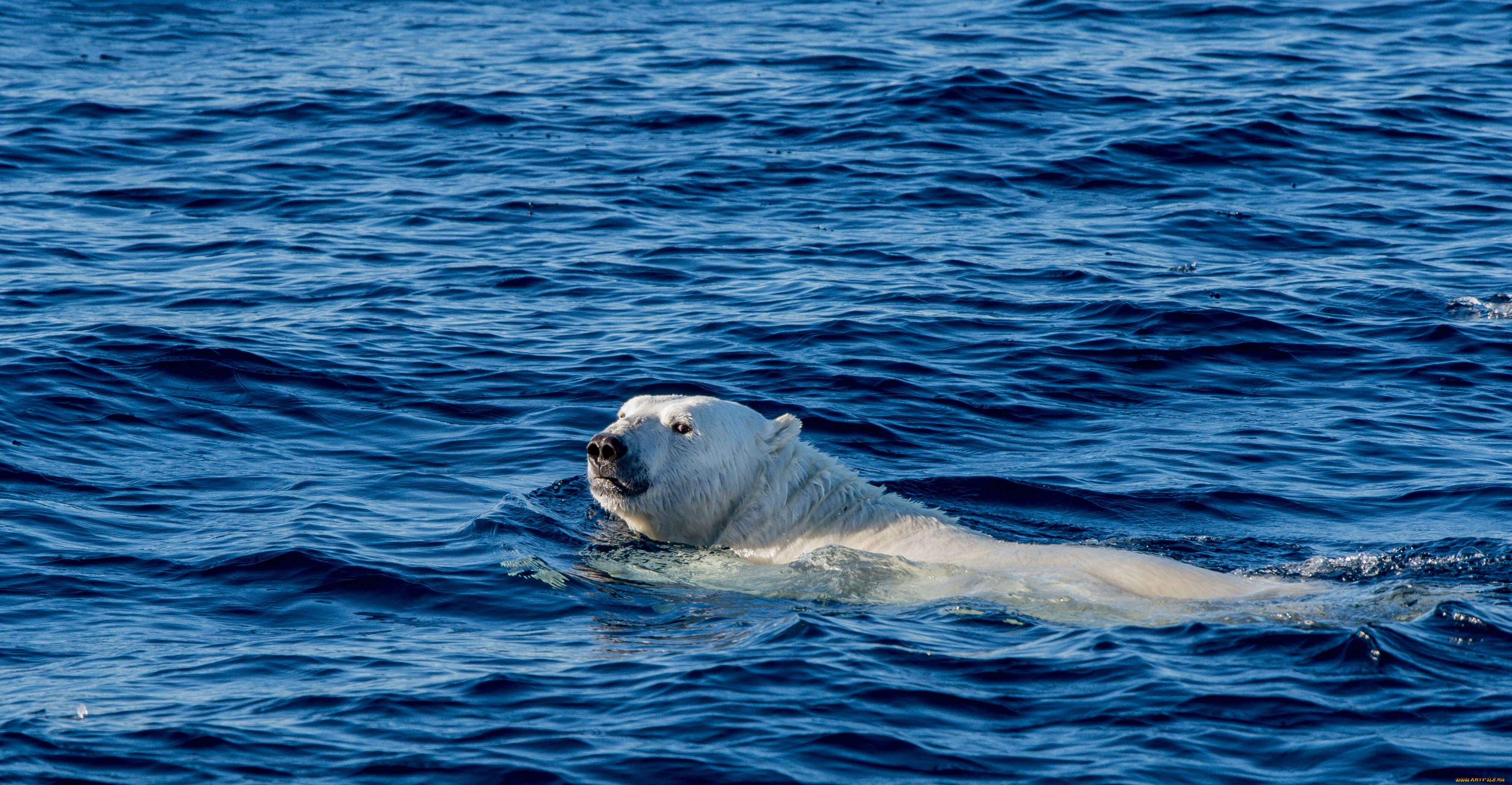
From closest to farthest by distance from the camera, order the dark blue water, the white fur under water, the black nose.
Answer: the dark blue water
the white fur under water
the black nose

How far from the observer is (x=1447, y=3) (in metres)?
29.4

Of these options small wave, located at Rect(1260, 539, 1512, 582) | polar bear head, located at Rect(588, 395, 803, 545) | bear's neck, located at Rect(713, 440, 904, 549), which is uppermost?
polar bear head, located at Rect(588, 395, 803, 545)

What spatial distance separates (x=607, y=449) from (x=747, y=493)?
1.09 metres

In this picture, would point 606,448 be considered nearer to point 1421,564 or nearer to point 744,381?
point 744,381

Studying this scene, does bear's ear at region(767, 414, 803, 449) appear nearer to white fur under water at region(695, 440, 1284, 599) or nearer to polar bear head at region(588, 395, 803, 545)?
polar bear head at region(588, 395, 803, 545)

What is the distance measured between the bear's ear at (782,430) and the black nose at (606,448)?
1.06 meters

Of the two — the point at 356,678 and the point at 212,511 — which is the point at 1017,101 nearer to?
the point at 212,511

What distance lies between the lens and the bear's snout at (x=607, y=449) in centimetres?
971

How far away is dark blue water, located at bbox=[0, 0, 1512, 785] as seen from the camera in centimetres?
710

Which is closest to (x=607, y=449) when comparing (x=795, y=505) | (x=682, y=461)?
(x=682, y=461)

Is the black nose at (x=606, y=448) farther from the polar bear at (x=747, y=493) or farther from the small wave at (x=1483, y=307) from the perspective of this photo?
the small wave at (x=1483, y=307)

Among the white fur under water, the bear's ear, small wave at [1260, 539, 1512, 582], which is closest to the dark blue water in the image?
small wave at [1260, 539, 1512, 582]

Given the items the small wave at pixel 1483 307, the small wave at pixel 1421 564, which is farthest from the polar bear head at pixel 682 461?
the small wave at pixel 1483 307

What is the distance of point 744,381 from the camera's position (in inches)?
526
